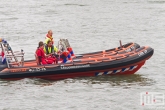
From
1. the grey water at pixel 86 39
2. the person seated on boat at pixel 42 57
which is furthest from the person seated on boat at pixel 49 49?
the grey water at pixel 86 39

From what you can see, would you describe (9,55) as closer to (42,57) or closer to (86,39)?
(42,57)

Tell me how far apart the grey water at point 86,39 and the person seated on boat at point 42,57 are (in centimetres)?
67

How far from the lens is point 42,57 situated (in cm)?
1772

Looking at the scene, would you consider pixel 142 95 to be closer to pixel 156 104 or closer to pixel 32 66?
pixel 156 104

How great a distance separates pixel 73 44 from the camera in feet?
84.2

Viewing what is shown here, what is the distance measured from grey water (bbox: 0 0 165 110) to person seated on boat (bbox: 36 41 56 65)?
0.67 metres

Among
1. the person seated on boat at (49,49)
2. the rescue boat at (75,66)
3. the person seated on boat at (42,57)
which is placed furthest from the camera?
the person seated on boat at (49,49)

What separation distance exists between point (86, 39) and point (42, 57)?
9.51m

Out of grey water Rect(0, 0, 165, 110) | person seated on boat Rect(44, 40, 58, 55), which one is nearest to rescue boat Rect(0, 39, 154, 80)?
grey water Rect(0, 0, 165, 110)

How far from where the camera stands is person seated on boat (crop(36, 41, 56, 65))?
17594 mm

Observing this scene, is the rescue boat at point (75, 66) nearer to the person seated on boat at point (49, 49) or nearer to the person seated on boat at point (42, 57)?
the person seated on boat at point (42, 57)

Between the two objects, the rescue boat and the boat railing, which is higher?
the boat railing

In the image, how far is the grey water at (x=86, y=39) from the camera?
52.5 feet

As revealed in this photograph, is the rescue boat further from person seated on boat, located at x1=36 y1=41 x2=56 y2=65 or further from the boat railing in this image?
person seated on boat, located at x1=36 y1=41 x2=56 y2=65
